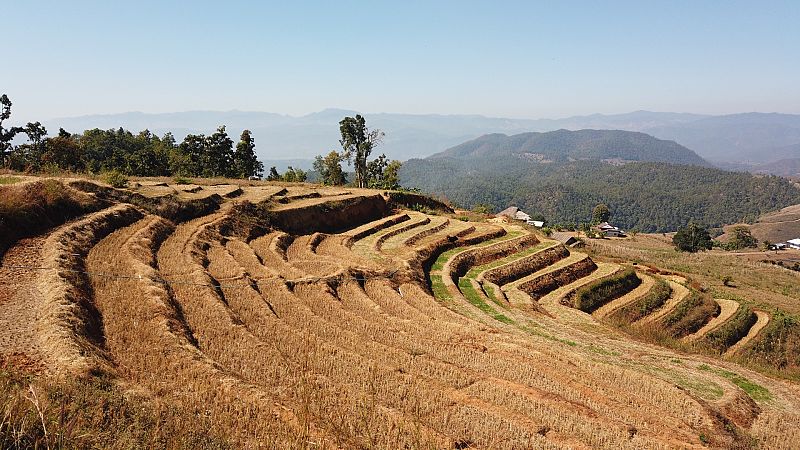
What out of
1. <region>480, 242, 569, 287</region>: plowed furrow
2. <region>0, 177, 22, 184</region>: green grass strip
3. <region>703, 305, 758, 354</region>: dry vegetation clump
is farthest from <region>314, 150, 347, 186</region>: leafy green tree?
<region>703, 305, 758, 354</region>: dry vegetation clump

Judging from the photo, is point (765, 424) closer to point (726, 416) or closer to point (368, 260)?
point (726, 416)

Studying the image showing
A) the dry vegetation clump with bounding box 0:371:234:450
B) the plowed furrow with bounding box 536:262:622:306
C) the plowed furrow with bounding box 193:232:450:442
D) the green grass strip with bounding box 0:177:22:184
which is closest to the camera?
the dry vegetation clump with bounding box 0:371:234:450

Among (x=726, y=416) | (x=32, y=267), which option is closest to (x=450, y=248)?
(x=726, y=416)

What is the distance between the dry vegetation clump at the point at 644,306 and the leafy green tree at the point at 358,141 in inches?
1485

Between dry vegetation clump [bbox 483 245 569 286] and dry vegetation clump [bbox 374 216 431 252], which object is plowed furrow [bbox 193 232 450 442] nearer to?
dry vegetation clump [bbox 374 216 431 252]

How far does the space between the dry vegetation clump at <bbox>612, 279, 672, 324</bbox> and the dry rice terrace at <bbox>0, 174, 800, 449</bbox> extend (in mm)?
155

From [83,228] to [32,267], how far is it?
4.23 meters

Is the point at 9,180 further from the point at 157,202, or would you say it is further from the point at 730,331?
the point at 730,331

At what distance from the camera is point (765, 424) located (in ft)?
42.4

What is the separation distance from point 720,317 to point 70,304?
32151mm

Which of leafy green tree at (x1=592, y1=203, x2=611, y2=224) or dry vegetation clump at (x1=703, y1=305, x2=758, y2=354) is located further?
leafy green tree at (x1=592, y1=203, x2=611, y2=224)

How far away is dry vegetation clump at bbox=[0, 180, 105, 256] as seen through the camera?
16447 mm

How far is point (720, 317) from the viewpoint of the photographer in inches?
1123

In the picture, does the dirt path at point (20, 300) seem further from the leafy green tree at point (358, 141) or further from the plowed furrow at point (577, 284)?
the leafy green tree at point (358, 141)
